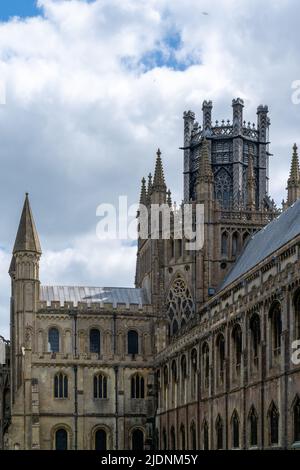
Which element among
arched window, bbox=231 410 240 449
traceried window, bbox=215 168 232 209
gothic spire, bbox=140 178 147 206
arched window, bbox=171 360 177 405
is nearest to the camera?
arched window, bbox=231 410 240 449

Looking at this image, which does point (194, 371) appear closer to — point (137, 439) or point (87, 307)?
point (137, 439)

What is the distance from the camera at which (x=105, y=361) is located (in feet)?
355

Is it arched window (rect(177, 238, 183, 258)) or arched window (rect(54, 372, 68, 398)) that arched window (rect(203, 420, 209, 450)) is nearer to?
arched window (rect(54, 372, 68, 398))

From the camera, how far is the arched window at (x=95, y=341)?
113250mm

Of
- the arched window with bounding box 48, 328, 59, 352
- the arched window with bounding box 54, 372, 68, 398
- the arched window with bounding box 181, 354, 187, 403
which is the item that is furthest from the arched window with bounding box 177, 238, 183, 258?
the arched window with bounding box 181, 354, 187, 403

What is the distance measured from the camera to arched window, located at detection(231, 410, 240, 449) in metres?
77.9

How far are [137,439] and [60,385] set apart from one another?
9361 mm

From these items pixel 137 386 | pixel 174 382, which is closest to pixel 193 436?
pixel 174 382

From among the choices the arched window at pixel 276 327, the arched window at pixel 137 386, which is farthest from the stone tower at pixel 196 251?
the arched window at pixel 276 327

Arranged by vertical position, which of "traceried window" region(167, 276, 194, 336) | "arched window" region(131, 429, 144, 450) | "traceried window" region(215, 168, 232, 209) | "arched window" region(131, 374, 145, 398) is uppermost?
"traceried window" region(215, 168, 232, 209)

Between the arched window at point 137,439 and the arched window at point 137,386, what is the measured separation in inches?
140

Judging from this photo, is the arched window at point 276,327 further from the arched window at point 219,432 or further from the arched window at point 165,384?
the arched window at point 165,384

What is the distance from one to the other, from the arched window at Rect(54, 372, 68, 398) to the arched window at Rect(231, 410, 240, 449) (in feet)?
101

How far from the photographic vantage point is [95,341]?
114 meters
